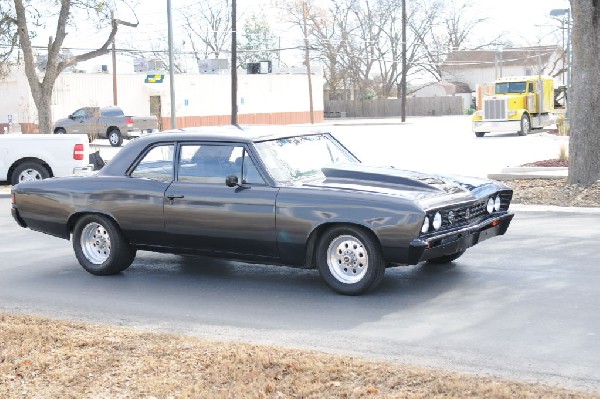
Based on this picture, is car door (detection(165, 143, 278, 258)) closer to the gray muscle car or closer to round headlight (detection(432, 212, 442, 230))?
the gray muscle car

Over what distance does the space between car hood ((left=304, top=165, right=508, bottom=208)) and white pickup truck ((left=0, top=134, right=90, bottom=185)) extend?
1030 centimetres

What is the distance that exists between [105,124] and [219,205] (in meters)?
35.8

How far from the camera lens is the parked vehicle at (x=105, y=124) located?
4341 centimetres

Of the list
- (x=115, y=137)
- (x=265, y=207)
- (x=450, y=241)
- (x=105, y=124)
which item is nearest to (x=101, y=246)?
(x=265, y=207)

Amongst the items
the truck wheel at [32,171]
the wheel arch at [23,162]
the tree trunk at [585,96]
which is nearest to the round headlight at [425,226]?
the tree trunk at [585,96]

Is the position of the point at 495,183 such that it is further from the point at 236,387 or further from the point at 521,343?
the point at 236,387

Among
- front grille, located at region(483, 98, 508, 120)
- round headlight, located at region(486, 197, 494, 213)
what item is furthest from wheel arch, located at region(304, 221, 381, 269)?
front grille, located at region(483, 98, 508, 120)

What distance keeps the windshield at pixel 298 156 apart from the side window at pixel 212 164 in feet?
0.61

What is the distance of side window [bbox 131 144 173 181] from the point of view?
31.0 ft

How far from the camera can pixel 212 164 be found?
30.2 ft

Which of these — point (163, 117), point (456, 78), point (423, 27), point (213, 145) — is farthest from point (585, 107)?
point (456, 78)

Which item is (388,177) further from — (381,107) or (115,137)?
(381,107)

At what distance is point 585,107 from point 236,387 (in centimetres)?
1158

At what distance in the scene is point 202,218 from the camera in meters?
9.09
